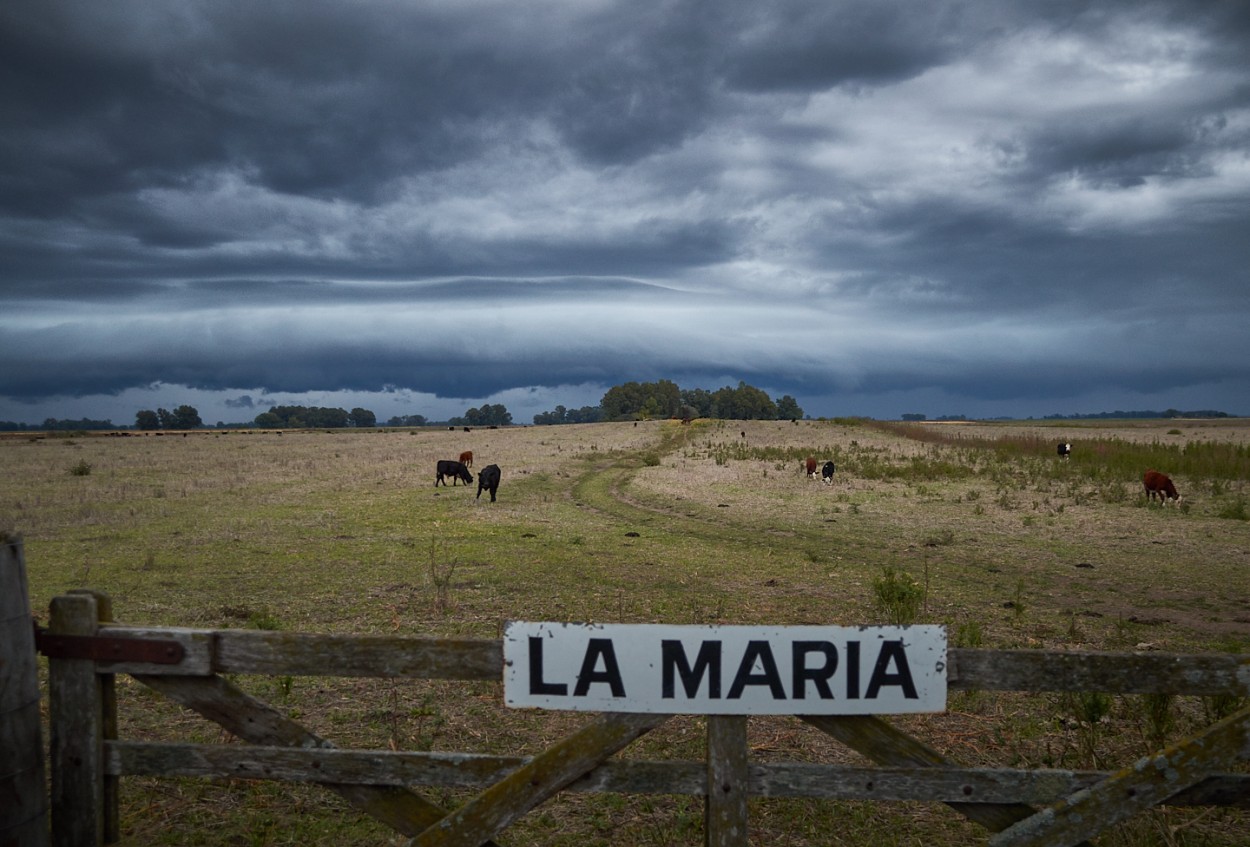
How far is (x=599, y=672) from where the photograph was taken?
13.9 feet

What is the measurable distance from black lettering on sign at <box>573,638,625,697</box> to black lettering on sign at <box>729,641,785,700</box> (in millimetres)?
597

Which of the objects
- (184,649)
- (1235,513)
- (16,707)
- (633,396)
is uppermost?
(633,396)

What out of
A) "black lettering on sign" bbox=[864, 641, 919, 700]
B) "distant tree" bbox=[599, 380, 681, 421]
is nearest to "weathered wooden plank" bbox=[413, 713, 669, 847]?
"black lettering on sign" bbox=[864, 641, 919, 700]

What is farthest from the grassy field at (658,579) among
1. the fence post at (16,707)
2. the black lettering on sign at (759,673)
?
the black lettering on sign at (759,673)

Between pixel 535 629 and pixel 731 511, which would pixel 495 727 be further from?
pixel 731 511

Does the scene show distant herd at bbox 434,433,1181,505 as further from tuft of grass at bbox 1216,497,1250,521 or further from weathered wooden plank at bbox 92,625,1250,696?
weathered wooden plank at bbox 92,625,1250,696

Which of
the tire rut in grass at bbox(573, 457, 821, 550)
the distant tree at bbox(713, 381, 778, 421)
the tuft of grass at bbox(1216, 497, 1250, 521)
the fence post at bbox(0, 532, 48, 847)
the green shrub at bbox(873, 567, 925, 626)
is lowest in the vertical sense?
the tire rut in grass at bbox(573, 457, 821, 550)

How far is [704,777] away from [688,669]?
632 mm

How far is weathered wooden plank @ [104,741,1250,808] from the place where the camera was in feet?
13.8

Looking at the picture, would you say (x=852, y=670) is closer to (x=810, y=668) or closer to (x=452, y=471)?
(x=810, y=668)

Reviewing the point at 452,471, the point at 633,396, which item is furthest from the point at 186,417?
the point at 452,471

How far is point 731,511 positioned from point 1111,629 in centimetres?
1419

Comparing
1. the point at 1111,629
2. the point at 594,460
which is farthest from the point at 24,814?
the point at 594,460

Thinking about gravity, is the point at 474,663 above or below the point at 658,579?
above
